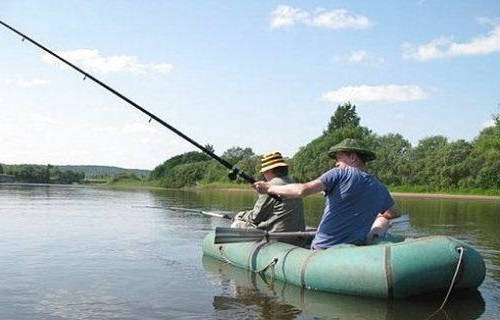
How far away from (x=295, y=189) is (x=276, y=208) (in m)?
1.84

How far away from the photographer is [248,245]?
355 inches

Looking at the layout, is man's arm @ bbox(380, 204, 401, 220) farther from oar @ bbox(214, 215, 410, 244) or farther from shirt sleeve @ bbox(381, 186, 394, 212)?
oar @ bbox(214, 215, 410, 244)

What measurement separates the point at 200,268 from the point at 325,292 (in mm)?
2652

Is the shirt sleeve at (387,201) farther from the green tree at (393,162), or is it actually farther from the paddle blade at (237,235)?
the green tree at (393,162)

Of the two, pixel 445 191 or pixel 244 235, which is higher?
pixel 445 191

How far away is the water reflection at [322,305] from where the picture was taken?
20.9 ft

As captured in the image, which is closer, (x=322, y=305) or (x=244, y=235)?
(x=322, y=305)

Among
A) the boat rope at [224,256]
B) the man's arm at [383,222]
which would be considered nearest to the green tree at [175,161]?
the boat rope at [224,256]

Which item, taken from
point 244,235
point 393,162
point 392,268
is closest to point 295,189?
point 392,268

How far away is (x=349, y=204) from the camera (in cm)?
716

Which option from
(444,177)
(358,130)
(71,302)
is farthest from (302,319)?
(358,130)

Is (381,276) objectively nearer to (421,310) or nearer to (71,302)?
(421,310)

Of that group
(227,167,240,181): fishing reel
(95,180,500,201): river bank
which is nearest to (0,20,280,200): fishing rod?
(227,167,240,181): fishing reel

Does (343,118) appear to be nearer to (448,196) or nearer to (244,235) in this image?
(448,196)
